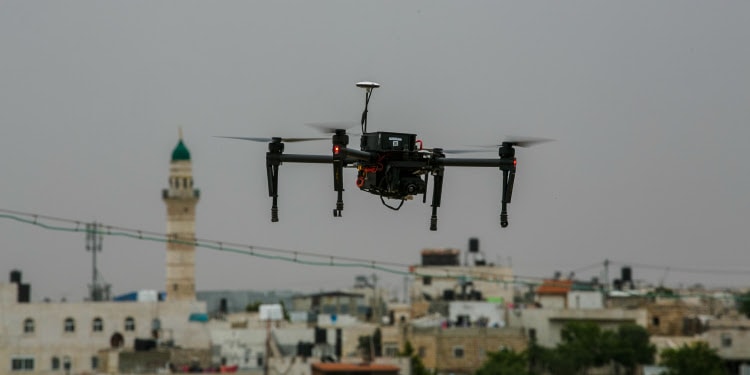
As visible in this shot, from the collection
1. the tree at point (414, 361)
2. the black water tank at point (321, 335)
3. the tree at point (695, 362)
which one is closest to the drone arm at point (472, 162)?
the tree at point (414, 361)

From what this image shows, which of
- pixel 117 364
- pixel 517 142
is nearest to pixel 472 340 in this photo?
pixel 117 364

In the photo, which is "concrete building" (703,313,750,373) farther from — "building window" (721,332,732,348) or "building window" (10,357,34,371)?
"building window" (10,357,34,371)

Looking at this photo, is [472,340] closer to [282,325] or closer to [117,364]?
[282,325]

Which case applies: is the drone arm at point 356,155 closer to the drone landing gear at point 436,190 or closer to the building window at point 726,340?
the drone landing gear at point 436,190

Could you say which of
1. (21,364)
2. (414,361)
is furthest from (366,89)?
(21,364)

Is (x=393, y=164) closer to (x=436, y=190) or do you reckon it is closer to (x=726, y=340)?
(x=436, y=190)

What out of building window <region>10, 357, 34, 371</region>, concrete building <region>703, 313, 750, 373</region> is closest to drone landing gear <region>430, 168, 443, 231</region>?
concrete building <region>703, 313, 750, 373</region>
